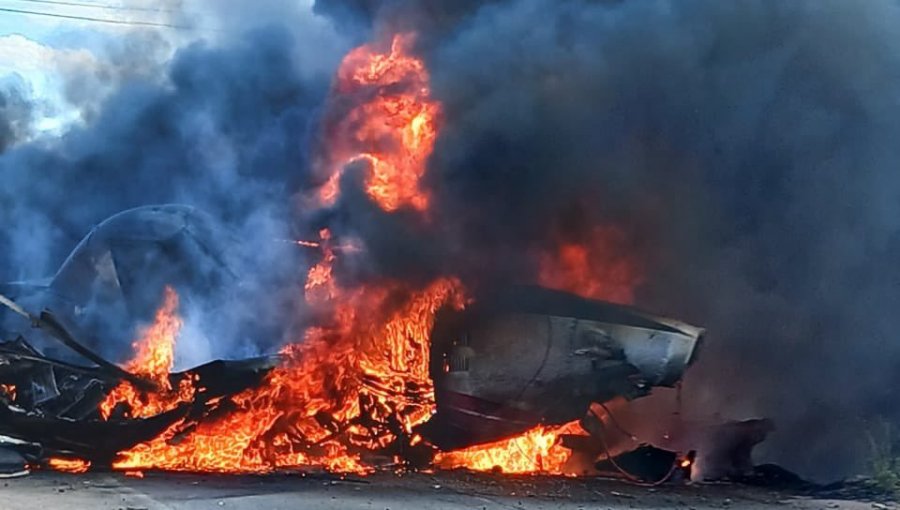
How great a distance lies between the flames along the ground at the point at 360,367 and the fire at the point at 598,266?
20 millimetres

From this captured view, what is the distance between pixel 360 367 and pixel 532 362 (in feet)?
6.73

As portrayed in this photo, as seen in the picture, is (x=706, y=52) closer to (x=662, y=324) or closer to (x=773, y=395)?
(x=662, y=324)

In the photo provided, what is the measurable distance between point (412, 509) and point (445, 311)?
3162 mm

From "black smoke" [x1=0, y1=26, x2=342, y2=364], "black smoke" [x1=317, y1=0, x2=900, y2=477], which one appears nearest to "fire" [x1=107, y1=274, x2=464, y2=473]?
"black smoke" [x1=0, y1=26, x2=342, y2=364]

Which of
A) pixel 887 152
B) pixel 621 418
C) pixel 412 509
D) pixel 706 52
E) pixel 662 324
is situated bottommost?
pixel 412 509

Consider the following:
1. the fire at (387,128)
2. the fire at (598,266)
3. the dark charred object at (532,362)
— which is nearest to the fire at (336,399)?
the dark charred object at (532,362)

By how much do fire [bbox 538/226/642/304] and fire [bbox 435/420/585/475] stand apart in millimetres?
1673

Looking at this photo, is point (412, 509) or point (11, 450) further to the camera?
point (11, 450)

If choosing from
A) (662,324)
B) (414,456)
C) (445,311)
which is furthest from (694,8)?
(414,456)

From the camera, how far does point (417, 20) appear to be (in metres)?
12.6

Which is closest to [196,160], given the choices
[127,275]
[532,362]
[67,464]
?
[127,275]

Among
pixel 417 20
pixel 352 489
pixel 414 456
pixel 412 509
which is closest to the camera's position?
pixel 412 509

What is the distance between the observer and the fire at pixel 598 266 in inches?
480

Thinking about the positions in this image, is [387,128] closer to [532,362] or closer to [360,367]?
[360,367]
